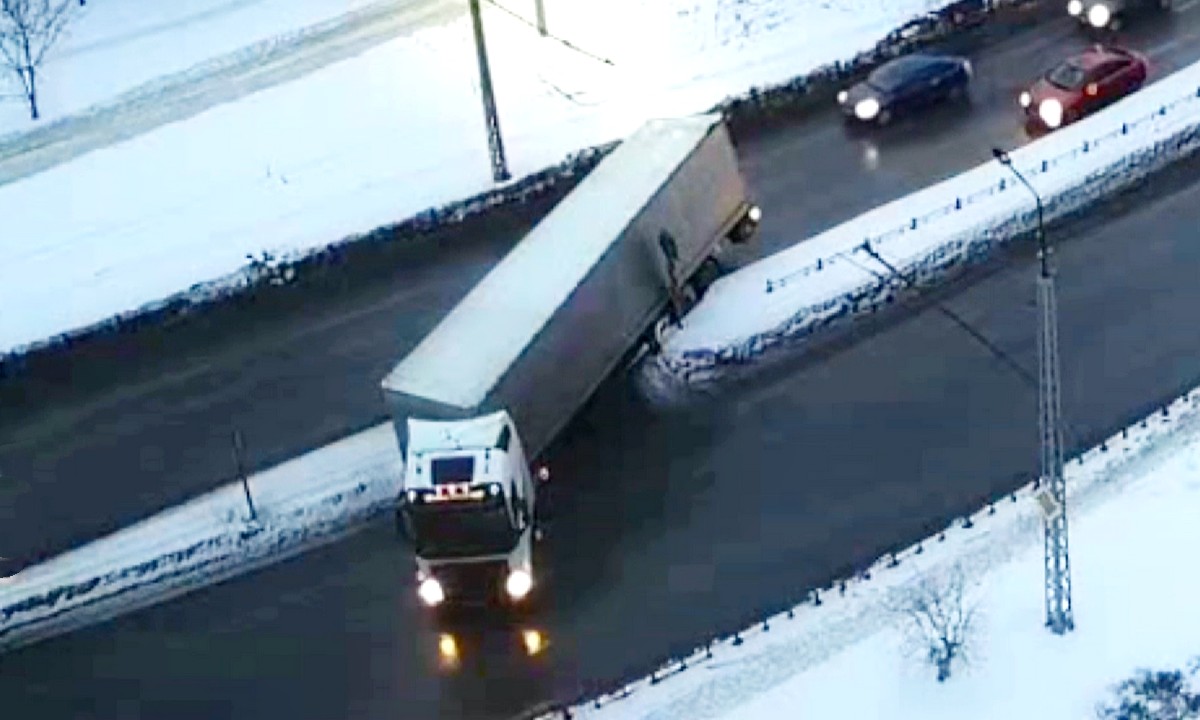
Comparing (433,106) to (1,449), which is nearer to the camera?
(1,449)

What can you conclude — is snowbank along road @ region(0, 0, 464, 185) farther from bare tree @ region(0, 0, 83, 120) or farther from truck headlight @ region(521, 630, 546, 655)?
truck headlight @ region(521, 630, 546, 655)

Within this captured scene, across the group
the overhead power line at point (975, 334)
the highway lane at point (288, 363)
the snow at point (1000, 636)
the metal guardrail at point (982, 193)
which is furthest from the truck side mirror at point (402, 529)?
the overhead power line at point (975, 334)

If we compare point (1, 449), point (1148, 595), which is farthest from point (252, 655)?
point (1148, 595)

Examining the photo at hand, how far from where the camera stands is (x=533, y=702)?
2881 centimetres

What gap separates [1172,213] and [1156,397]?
5971 millimetres

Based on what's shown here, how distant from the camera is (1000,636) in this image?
28484 mm

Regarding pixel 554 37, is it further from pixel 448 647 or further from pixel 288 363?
pixel 448 647

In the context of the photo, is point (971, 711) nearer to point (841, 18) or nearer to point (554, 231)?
point (554, 231)

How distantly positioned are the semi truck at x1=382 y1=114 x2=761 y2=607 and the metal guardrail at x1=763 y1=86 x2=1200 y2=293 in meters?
1.42

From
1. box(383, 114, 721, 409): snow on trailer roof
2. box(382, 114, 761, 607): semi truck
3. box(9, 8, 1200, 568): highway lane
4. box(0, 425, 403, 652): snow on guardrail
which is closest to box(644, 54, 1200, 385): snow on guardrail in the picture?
box(382, 114, 761, 607): semi truck

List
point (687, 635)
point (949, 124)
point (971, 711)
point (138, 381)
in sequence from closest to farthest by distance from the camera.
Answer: point (971, 711) → point (687, 635) → point (138, 381) → point (949, 124)

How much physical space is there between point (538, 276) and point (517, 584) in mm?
5453

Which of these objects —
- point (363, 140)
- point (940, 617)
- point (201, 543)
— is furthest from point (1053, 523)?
point (363, 140)

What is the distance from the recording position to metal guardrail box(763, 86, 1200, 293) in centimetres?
3722
